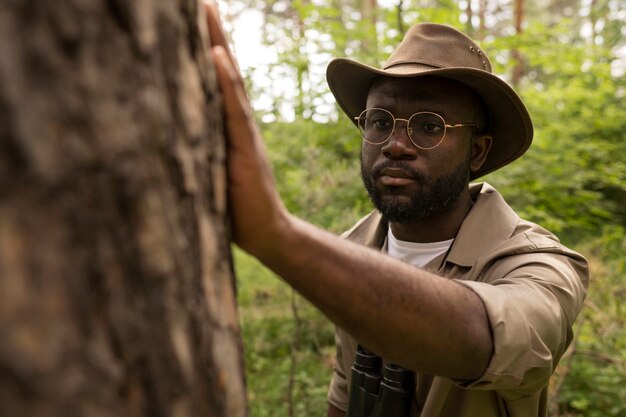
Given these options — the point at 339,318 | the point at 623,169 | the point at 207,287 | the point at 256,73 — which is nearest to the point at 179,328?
the point at 207,287

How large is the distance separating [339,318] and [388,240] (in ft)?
5.38

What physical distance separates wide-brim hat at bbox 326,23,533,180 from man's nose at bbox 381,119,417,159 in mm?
231

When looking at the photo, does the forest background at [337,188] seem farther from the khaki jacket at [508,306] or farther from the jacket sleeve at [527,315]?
the jacket sleeve at [527,315]

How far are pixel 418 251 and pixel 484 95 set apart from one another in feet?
2.57

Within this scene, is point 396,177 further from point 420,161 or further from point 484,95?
point 484,95

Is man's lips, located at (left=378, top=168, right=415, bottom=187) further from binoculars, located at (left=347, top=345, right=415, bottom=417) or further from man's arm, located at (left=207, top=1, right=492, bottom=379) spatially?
man's arm, located at (left=207, top=1, right=492, bottom=379)

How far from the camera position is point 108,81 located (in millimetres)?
722

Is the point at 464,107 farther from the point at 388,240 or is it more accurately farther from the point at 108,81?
the point at 108,81

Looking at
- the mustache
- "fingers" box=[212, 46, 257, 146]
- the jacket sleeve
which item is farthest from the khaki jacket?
"fingers" box=[212, 46, 257, 146]

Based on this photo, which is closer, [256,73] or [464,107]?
[464,107]

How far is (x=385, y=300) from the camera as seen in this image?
128 centimetres

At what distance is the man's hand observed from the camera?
3.40 ft

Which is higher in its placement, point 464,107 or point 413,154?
point 464,107

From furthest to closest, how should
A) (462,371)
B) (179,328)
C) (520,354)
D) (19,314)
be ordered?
(520,354)
(462,371)
(179,328)
(19,314)
